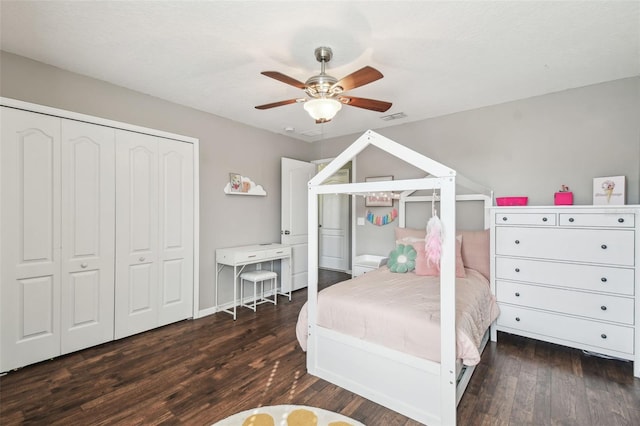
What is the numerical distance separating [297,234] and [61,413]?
3249 mm

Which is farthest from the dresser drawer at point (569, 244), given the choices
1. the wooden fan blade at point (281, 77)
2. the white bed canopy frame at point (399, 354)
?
the wooden fan blade at point (281, 77)

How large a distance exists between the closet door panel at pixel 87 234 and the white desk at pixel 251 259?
119cm

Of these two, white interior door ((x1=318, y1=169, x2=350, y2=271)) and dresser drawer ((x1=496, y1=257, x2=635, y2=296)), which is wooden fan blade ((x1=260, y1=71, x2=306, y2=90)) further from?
white interior door ((x1=318, y1=169, x2=350, y2=271))

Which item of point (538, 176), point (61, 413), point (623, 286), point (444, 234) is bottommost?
point (61, 413)

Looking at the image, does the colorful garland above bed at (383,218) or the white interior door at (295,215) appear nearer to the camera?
the colorful garland above bed at (383,218)

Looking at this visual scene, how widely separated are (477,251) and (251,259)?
8.77ft

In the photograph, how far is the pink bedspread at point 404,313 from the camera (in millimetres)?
1833

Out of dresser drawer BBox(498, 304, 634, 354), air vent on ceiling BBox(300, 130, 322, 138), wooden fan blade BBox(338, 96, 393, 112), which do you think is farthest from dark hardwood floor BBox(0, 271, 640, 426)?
air vent on ceiling BBox(300, 130, 322, 138)

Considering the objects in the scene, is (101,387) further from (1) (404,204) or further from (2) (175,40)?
(1) (404,204)

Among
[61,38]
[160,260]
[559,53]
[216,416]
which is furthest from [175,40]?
[559,53]

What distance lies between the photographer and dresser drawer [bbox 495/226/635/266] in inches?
94.7

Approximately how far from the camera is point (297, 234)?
4707 millimetres

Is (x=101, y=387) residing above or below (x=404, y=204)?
below

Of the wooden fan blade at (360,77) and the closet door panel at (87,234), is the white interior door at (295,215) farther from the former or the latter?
the wooden fan blade at (360,77)
